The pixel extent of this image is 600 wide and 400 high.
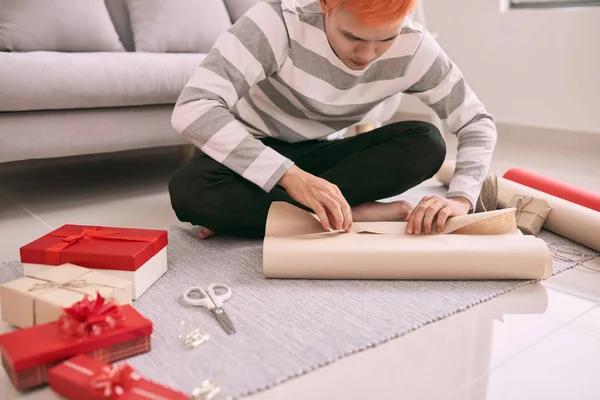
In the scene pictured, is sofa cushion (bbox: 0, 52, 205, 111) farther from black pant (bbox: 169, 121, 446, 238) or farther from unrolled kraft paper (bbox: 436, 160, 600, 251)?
unrolled kraft paper (bbox: 436, 160, 600, 251)

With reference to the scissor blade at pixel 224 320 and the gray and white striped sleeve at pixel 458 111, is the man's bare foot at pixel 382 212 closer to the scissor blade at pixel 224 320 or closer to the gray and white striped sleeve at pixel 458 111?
the gray and white striped sleeve at pixel 458 111

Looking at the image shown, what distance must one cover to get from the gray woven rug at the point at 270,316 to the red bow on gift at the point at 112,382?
8 cm

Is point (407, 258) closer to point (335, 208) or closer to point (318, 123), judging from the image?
point (335, 208)

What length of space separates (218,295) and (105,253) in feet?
0.69

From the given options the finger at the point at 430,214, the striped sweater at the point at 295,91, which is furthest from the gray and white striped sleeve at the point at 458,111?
the finger at the point at 430,214

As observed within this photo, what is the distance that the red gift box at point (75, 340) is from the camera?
75 centimetres

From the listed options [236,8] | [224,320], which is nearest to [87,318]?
[224,320]

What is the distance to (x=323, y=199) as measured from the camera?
1066 millimetres

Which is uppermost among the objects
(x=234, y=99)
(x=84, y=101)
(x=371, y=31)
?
(x=371, y=31)

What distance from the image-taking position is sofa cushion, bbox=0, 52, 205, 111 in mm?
1519

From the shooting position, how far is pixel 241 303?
3.35 feet

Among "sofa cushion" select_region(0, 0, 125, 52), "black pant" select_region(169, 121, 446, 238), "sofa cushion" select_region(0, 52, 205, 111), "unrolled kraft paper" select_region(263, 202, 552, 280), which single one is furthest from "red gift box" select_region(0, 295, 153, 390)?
"sofa cushion" select_region(0, 0, 125, 52)

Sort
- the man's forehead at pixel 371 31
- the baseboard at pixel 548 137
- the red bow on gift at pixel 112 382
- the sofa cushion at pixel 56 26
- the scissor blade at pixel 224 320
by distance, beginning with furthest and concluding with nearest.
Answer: the baseboard at pixel 548 137, the sofa cushion at pixel 56 26, the man's forehead at pixel 371 31, the scissor blade at pixel 224 320, the red bow on gift at pixel 112 382

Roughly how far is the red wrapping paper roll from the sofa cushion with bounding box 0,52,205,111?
3.49ft
